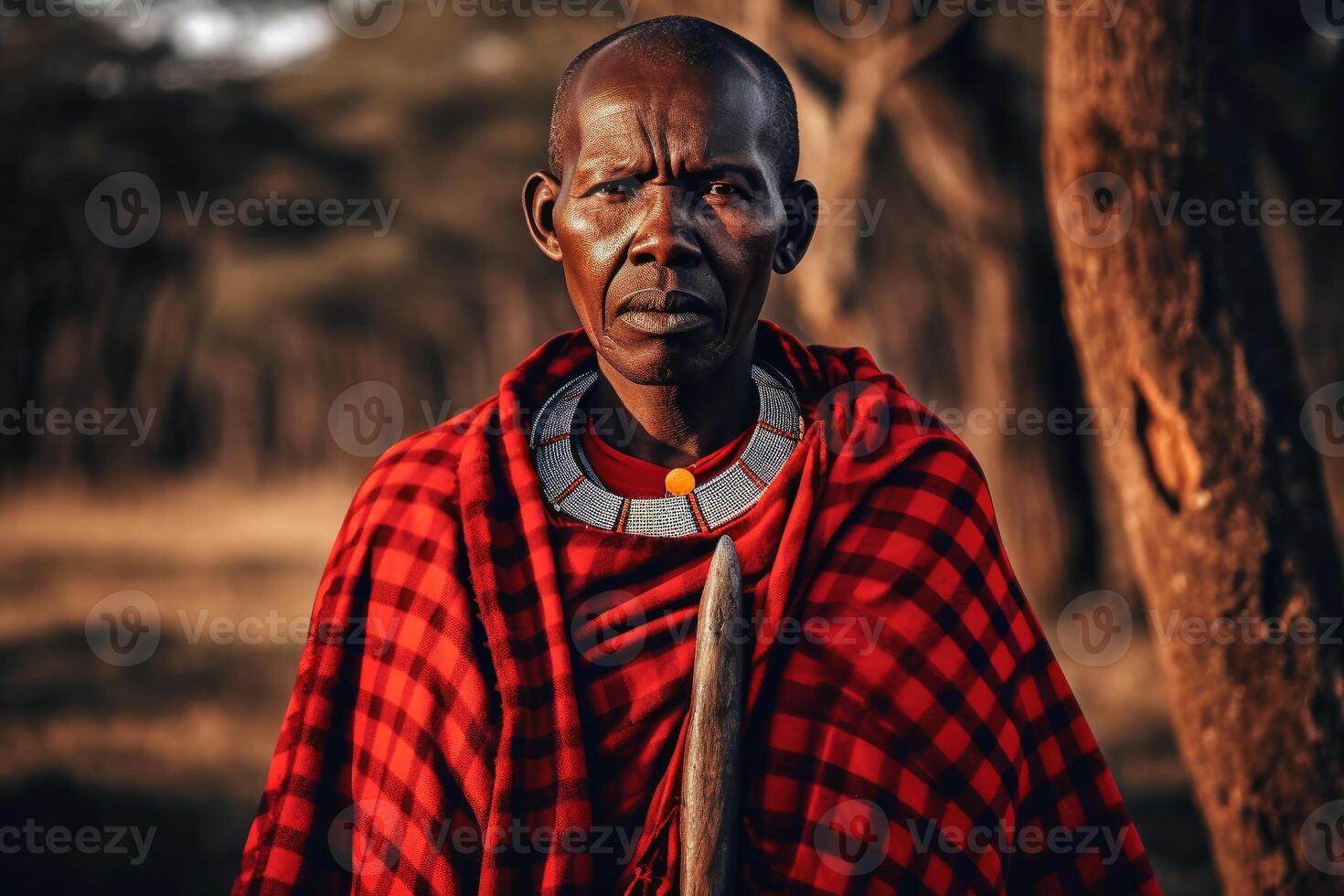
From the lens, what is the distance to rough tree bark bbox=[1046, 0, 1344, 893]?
3.55 metres

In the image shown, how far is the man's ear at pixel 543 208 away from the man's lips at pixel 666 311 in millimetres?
211

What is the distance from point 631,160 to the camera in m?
2.16

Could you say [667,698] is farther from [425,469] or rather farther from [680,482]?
[425,469]

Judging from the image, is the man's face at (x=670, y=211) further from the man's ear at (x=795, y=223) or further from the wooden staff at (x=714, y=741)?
the wooden staff at (x=714, y=741)

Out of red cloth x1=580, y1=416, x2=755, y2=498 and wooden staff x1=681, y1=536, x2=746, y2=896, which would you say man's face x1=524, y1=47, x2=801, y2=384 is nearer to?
red cloth x1=580, y1=416, x2=755, y2=498

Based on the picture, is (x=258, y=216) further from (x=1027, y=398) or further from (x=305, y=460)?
(x=1027, y=398)

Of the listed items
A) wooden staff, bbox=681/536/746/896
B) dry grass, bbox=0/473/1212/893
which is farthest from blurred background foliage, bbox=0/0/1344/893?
wooden staff, bbox=681/536/746/896

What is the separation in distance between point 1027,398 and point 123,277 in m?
6.27

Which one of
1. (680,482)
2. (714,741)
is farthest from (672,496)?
(714,741)

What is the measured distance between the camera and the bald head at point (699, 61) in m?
2.19

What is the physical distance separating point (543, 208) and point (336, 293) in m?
8.06

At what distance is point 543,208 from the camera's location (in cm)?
237

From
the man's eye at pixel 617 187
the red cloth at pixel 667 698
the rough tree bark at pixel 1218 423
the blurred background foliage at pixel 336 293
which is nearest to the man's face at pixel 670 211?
the man's eye at pixel 617 187

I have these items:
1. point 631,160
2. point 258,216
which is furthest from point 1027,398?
point 631,160
